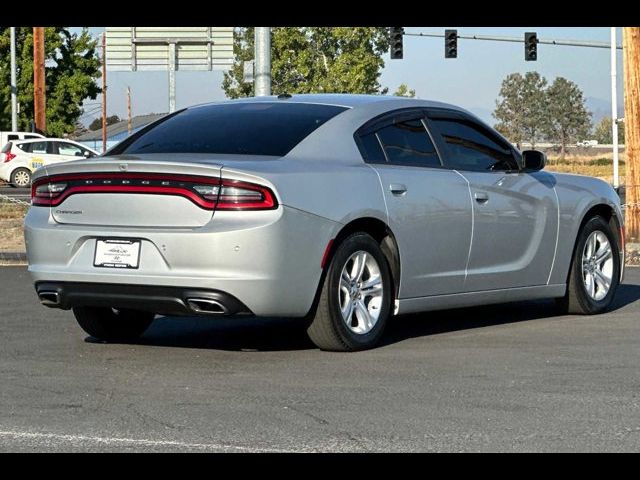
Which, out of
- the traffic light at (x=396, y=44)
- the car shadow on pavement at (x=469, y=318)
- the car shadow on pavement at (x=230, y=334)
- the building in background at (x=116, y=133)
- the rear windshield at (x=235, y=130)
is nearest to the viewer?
the rear windshield at (x=235, y=130)

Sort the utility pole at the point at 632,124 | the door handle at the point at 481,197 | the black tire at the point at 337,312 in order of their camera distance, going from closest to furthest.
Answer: the black tire at the point at 337,312
the door handle at the point at 481,197
the utility pole at the point at 632,124

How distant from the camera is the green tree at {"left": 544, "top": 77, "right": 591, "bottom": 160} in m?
150

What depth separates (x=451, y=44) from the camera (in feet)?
168

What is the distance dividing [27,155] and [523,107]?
11504 centimetres

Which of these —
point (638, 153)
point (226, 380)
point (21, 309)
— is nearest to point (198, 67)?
point (638, 153)

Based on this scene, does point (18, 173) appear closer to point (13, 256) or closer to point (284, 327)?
point (13, 256)

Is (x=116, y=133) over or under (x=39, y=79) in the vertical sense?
over

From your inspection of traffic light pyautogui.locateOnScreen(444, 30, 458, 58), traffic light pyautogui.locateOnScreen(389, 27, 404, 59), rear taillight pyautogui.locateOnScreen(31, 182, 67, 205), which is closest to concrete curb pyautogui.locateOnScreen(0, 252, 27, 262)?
rear taillight pyautogui.locateOnScreen(31, 182, 67, 205)

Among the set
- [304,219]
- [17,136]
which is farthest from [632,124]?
[17,136]

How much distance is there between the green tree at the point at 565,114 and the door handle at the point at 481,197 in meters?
141

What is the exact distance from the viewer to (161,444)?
5.79 metres

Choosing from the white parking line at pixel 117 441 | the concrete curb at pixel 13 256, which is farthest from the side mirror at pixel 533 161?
the concrete curb at pixel 13 256

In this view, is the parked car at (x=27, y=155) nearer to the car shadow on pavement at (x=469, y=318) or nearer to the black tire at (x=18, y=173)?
the black tire at (x=18, y=173)

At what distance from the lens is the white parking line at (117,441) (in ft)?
18.7
